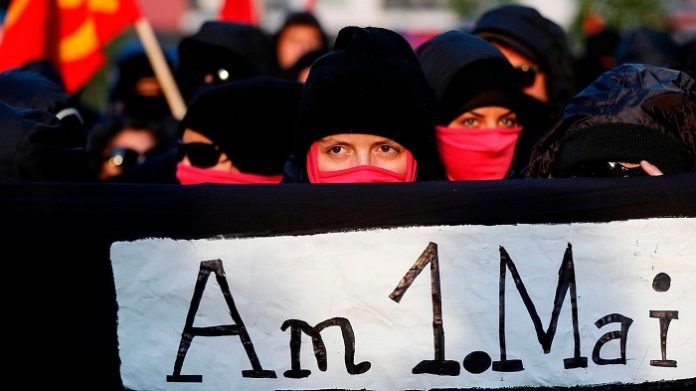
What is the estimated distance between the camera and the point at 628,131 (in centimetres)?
307

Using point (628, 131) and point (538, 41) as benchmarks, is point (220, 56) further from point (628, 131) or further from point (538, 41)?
point (628, 131)

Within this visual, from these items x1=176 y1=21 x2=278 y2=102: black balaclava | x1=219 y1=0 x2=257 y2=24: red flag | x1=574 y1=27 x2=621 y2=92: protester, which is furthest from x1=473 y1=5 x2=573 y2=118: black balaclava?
x1=219 y1=0 x2=257 y2=24: red flag

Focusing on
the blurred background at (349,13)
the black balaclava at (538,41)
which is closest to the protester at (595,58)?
the black balaclava at (538,41)

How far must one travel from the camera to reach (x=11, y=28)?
5926 millimetres

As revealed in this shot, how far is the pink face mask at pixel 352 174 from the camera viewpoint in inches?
128

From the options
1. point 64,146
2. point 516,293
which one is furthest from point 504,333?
point 64,146

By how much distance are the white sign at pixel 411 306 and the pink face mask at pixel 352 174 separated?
2.01 ft

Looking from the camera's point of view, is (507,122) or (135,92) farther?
(135,92)

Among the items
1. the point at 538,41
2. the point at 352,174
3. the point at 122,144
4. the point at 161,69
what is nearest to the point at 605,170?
the point at 352,174

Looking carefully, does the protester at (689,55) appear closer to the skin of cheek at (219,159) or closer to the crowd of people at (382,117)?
the crowd of people at (382,117)

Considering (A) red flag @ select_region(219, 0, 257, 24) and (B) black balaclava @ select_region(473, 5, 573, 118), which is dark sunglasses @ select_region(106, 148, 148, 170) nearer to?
(B) black balaclava @ select_region(473, 5, 573, 118)

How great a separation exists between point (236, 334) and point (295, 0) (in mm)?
27295

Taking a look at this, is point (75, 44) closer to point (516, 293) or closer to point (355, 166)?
point (355, 166)

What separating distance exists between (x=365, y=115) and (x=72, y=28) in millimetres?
3652
